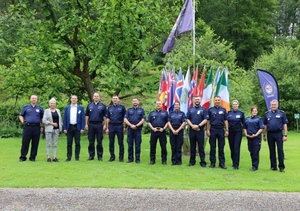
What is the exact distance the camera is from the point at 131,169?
9891 millimetres

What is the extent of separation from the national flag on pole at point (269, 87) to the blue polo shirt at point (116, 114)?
15.1 feet

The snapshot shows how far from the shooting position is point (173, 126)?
1098 centimetres

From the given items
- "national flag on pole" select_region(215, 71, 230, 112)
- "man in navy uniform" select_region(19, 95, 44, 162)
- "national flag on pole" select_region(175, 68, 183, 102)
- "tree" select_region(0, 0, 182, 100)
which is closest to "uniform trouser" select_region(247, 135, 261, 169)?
"national flag on pole" select_region(215, 71, 230, 112)

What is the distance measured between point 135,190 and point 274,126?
469 centimetres

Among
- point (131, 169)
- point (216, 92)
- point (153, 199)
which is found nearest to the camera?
point (153, 199)

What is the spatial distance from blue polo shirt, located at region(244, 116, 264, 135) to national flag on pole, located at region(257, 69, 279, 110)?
137 cm

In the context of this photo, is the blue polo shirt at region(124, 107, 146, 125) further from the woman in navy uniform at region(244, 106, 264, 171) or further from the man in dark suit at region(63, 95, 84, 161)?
the woman in navy uniform at region(244, 106, 264, 171)

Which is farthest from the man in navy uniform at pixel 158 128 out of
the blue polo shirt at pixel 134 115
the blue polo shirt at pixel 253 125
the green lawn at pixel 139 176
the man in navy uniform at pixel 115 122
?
the blue polo shirt at pixel 253 125

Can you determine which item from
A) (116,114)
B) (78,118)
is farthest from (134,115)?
(78,118)

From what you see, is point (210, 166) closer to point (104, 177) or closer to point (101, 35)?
point (104, 177)

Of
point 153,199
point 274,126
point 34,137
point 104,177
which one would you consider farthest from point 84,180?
point 274,126

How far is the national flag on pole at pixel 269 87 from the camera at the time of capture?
38.6 feet

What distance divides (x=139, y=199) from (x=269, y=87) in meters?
6.84

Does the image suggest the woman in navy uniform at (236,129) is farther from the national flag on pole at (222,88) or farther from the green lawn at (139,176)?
the national flag on pole at (222,88)
